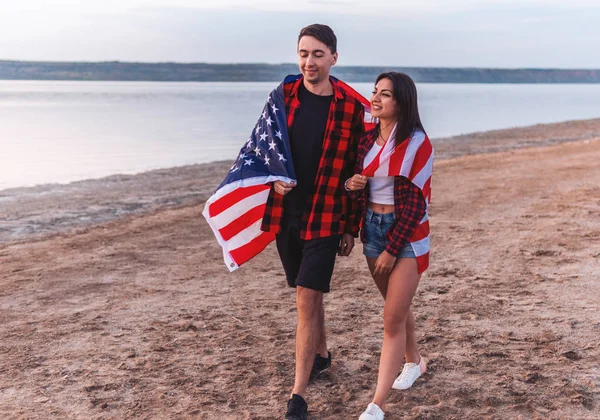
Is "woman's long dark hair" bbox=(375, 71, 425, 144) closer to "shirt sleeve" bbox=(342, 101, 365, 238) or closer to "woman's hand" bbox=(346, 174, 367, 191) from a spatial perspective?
"woman's hand" bbox=(346, 174, 367, 191)

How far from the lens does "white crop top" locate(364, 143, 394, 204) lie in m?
3.59

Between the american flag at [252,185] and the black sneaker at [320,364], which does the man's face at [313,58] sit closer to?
the american flag at [252,185]

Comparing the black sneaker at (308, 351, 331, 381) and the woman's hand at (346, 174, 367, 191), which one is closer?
the woman's hand at (346, 174, 367, 191)

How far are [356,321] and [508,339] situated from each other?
3.70 feet

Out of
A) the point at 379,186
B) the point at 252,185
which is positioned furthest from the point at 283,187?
the point at 379,186

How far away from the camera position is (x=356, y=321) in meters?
5.49

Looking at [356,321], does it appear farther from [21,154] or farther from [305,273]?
[21,154]

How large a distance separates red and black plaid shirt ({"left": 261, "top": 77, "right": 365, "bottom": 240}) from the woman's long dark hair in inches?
13.4

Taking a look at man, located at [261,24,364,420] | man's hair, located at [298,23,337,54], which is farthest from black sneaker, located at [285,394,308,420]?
man's hair, located at [298,23,337,54]

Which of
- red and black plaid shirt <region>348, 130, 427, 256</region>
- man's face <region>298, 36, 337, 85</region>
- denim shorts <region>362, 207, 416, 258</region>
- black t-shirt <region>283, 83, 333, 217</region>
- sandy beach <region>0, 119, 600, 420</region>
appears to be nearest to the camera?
red and black plaid shirt <region>348, 130, 427, 256</region>

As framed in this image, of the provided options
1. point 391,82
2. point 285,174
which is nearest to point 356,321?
point 285,174

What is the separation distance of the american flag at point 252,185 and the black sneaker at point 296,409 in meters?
0.85

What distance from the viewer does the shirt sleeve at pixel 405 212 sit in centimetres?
350

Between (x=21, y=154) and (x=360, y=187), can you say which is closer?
(x=360, y=187)
